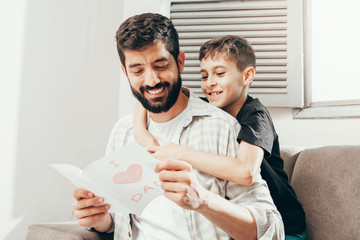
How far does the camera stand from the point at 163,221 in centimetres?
117

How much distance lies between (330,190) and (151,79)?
809 mm

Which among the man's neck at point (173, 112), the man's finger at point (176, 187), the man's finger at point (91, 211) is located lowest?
the man's finger at point (91, 211)

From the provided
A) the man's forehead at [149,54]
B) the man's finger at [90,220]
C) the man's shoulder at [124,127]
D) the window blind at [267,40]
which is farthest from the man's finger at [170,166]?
the window blind at [267,40]

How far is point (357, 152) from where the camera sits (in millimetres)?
1340

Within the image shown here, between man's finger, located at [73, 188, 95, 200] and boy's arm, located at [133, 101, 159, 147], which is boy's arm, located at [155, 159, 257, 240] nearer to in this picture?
man's finger, located at [73, 188, 95, 200]

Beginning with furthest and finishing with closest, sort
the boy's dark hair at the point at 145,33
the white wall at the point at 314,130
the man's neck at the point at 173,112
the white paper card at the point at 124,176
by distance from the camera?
the white wall at the point at 314,130, the man's neck at the point at 173,112, the boy's dark hair at the point at 145,33, the white paper card at the point at 124,176

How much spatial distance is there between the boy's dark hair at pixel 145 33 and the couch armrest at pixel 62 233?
619 mm

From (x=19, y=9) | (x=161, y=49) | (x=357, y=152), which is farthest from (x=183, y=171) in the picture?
(x=19, y=9)

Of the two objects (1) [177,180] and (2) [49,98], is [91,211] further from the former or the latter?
(2) [49,98]

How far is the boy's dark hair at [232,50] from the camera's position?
1498 millimetres

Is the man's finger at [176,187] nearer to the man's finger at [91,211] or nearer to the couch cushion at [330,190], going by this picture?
the man's finger at [91,211]

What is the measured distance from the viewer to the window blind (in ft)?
6.34

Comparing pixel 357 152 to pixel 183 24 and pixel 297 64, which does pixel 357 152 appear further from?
pixel 183 24

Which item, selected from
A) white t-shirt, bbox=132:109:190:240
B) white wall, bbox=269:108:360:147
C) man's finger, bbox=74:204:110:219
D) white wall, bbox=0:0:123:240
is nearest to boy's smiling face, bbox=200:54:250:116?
Result: white t-shirt, bbox=132:109:190:240
